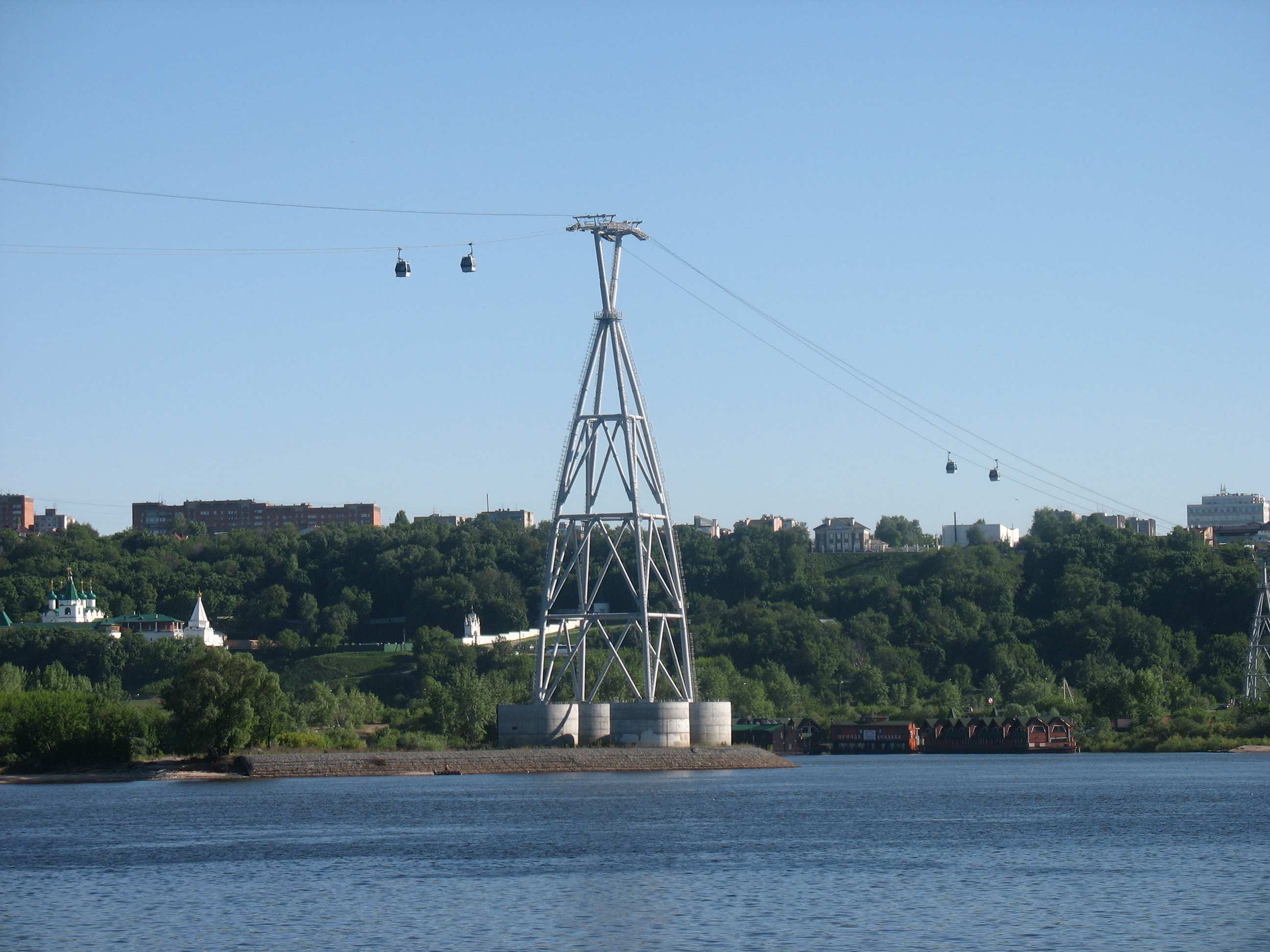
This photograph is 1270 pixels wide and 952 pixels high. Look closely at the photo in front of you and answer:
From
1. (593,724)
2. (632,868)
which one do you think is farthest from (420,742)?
(632,868)

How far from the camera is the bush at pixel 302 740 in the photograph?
84.6 meters

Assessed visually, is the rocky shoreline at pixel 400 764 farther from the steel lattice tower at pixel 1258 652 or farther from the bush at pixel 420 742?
the steel lattice tower at pixel 1258 652

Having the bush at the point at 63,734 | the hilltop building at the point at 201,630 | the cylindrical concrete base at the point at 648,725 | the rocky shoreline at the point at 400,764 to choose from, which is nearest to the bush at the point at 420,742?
the rocky shoreline at the point at 400,764

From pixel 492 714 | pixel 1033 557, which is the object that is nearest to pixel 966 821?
pixel 492 714

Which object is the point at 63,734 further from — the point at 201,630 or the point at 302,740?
the point at 201,630

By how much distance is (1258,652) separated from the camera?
135875mm

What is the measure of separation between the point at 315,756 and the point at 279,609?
110303mm

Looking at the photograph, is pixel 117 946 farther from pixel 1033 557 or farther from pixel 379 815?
pixel 1033 557

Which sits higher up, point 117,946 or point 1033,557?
point 1033,557

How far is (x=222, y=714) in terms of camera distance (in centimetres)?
7850

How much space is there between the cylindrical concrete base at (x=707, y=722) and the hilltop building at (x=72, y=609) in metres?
115

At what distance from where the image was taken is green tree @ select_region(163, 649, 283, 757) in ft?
256

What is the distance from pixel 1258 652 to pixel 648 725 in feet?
226

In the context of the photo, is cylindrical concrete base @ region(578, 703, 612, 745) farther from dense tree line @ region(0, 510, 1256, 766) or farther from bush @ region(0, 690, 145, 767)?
dense tree line @ region(0, 510, 1256, 766)
